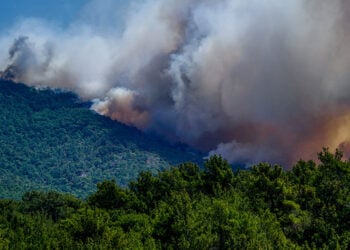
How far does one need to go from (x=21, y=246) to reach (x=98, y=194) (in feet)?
151

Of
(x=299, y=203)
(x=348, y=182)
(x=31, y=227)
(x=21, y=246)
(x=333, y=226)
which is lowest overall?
(x=21, y=246)

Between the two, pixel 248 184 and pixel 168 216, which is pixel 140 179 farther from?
pixel 168 216

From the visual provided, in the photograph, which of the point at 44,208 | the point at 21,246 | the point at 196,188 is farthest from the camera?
the point at 44,208

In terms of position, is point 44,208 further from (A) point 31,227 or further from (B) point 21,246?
(B) point 21,246

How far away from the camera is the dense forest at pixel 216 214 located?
58.3m

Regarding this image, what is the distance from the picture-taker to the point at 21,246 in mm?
56125

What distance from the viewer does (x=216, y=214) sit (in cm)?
6500

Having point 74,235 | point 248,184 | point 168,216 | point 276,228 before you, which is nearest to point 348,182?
point 248,184

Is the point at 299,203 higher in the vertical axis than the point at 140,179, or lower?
lower

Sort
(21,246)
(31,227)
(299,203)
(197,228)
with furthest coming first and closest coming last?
(299,203) < (31,227) < (197,228) < (21,246)

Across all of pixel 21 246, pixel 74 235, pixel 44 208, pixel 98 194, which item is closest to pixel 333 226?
pixel 74 235

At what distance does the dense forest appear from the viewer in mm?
58281

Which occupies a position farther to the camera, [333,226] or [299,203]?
[299,203]

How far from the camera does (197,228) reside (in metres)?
60.5
